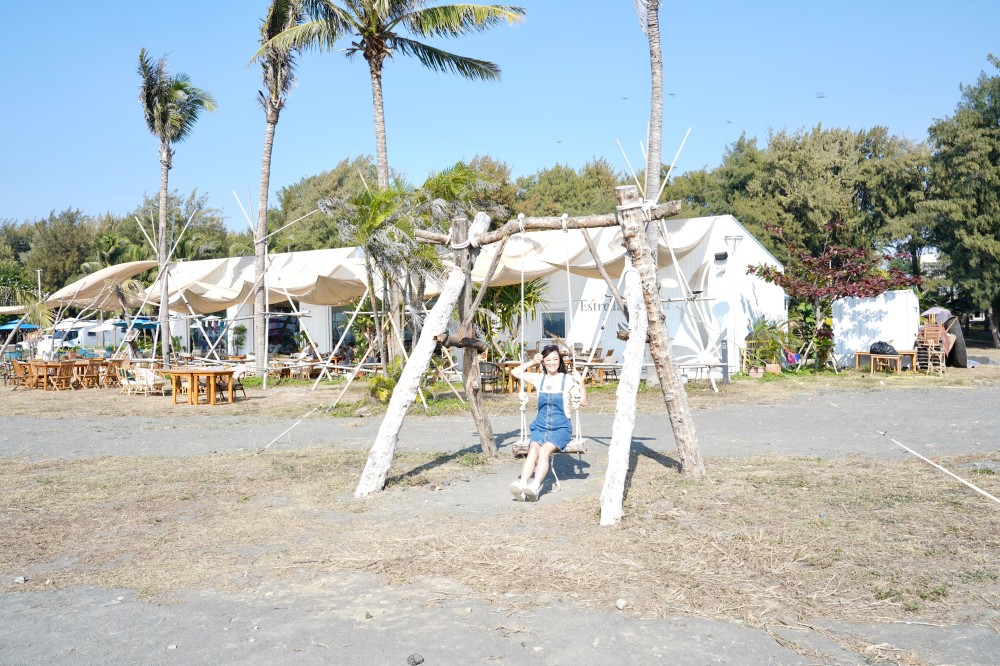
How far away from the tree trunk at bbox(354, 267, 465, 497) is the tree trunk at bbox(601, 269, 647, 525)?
171 centimetres

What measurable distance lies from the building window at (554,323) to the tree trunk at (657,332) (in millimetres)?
12165

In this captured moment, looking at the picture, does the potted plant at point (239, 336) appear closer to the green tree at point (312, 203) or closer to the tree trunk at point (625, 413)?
the green tree at point (312, 203)

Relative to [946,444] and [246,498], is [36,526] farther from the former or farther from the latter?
[946,444]

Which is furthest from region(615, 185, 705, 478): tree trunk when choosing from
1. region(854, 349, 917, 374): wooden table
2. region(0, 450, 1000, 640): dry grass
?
region(854, 349, 917, 374): wooden table

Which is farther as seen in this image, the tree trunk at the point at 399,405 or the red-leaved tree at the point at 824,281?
the red-leaved tree at the point at 824,281

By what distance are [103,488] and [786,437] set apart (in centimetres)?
729

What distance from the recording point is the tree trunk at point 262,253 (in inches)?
747

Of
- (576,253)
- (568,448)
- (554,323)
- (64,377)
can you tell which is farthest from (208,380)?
(568,448)

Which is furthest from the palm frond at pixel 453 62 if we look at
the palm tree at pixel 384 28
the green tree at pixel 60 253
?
the green tree at pixel 60 253

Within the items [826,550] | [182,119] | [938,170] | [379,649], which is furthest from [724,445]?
[938,170]

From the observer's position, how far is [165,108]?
70.8ft

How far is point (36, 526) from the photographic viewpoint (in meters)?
6.14

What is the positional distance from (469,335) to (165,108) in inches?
668

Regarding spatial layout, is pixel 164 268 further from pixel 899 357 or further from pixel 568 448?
pixel 899 357
